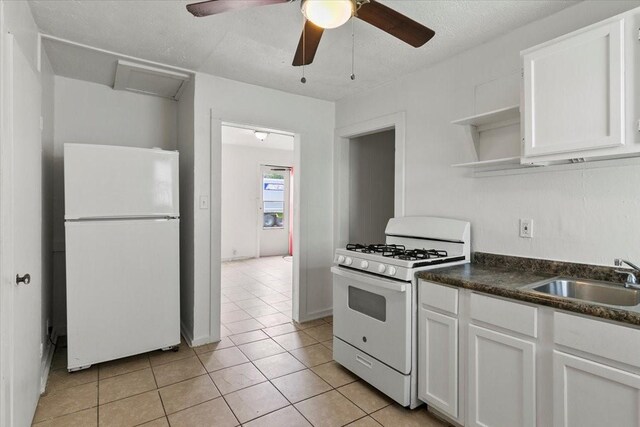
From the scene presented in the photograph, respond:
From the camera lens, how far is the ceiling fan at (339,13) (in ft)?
4.41

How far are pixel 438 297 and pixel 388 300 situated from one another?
1.06 feet

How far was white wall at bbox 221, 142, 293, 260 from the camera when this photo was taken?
22.4 ft

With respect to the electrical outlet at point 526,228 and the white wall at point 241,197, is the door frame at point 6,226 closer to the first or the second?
the electrical outlet at point 526,228

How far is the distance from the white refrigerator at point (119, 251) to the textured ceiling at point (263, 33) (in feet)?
2.48

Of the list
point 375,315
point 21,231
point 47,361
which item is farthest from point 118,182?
point 375,315

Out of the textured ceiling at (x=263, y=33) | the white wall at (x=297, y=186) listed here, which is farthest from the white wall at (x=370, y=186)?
the textured ceiling at (x=263, y=33)

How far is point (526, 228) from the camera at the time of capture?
207 centimetres

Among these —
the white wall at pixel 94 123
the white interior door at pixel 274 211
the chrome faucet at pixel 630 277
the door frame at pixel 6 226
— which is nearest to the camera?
the door frame at pixel 6 226

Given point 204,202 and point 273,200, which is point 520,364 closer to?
point 204,202

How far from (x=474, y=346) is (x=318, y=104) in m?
2.72

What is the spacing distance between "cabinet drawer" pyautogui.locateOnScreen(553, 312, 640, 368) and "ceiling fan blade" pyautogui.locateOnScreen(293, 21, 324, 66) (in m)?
1.70

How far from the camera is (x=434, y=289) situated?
1.92m

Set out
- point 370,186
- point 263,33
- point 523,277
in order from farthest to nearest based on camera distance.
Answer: point 370,186, point 263,33, point 523,277

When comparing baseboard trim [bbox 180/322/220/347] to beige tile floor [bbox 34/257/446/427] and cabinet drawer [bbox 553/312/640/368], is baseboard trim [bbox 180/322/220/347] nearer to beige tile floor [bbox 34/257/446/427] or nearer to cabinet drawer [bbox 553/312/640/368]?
beige tile floor [bbox 34/257/446/427]
